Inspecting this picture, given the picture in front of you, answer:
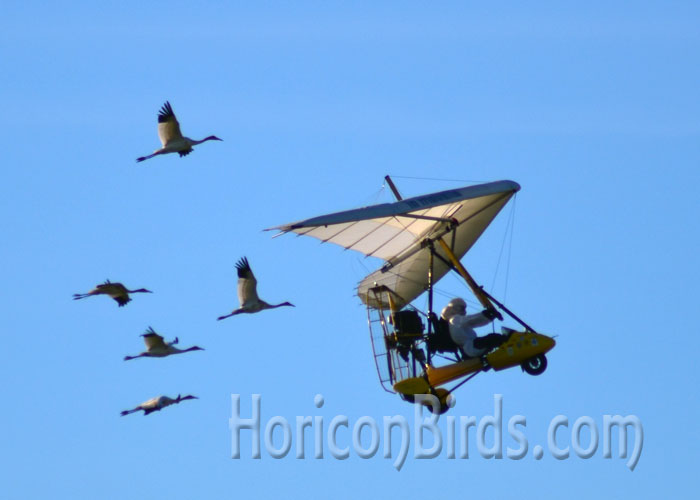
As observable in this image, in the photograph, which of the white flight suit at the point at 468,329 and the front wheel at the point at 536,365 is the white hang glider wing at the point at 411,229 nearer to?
the white flight suit at the point at 468,329

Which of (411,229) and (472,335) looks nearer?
(472,335)

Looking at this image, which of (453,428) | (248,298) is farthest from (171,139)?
(453,428)

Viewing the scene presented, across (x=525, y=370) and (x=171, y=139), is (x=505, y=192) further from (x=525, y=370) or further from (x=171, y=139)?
(x=171, y=139)

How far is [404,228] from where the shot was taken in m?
56.2

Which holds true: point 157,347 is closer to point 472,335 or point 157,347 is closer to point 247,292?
point 247,292

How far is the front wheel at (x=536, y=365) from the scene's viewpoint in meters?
53.5

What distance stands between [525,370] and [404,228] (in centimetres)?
538

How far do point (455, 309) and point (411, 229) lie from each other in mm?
3640

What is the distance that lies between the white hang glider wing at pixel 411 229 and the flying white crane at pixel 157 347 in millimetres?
5103

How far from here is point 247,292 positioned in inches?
2196

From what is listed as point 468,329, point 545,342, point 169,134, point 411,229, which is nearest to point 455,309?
point 468,329

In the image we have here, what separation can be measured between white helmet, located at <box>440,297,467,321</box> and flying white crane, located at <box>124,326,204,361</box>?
7614 mm

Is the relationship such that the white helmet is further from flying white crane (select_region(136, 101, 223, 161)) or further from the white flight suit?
flying white crane (select_region(136, 101, 223, 161))

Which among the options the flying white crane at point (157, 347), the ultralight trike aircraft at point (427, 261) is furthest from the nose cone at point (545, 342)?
the flying white crane at point (157, 347)
